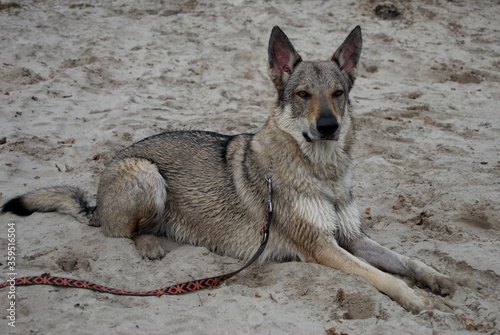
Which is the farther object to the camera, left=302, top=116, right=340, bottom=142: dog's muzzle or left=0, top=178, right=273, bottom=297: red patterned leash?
left=302, top=116, right=340, bottom=142: dog's muzzle

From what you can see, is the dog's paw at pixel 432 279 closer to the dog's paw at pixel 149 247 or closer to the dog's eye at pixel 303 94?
the dog's eye at pixel 303 94

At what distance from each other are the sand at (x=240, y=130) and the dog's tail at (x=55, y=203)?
0.13 metres

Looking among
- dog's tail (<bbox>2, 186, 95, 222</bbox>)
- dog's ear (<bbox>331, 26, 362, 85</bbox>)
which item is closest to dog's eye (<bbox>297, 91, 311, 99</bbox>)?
dog's ear (<bbox>331, 26, 362, 85</bbox>)

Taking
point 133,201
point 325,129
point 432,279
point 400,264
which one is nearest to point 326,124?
point 325,129

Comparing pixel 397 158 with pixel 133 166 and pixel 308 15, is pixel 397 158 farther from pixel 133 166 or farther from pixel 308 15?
pixel 308 15

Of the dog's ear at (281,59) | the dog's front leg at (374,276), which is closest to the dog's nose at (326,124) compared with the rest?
the dog's ear at (281,59)

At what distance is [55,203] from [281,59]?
9.78 feet

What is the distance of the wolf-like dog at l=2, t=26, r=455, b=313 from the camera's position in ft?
16.1

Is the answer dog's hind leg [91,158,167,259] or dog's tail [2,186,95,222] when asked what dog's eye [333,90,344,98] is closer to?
dog's hind leg [91,158,167,259]

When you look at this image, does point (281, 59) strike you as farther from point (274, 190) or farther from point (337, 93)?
point (274, 190)

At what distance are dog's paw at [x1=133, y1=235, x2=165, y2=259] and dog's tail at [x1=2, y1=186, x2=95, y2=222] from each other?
0.85 meters

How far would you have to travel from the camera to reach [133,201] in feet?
17.7

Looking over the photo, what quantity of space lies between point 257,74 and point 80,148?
13.9 ft

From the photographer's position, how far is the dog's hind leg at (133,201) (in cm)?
538
